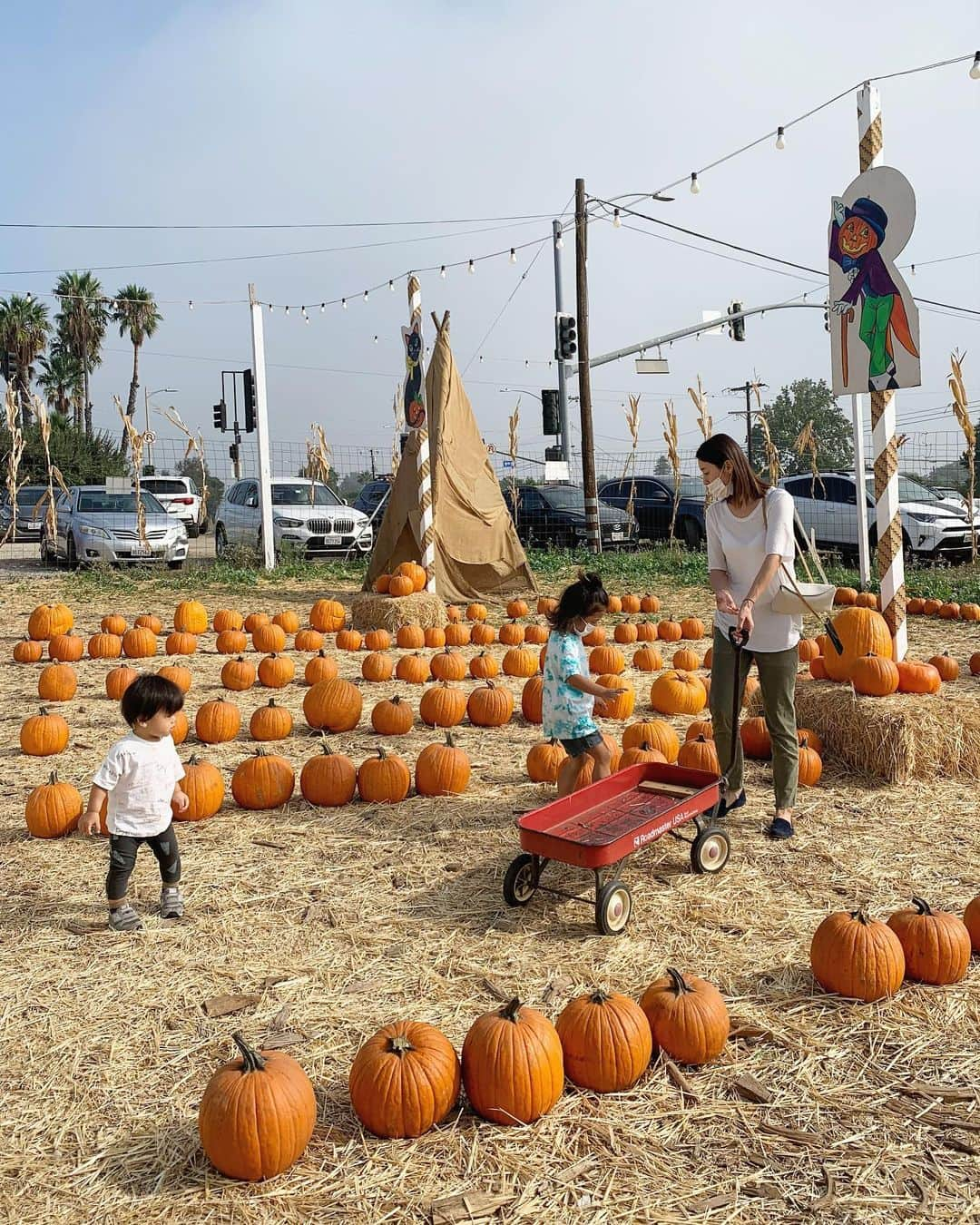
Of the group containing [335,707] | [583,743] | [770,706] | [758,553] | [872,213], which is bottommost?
[335,707]

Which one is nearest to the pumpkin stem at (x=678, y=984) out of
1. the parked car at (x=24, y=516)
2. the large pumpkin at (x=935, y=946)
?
the large pumpkin at (x=935, y=946)

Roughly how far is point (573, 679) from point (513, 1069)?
7.13 feet

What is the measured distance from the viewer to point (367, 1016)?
3.18m

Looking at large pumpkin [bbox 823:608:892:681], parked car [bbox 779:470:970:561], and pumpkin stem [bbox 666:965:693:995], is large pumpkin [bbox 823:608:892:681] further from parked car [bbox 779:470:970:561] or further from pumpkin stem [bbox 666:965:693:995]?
parked car [bbox 779:470:970:561]

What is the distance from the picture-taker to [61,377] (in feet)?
171

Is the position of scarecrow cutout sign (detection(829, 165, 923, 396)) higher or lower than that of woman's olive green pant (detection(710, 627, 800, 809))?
higher

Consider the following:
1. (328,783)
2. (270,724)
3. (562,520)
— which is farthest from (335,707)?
(562,520)

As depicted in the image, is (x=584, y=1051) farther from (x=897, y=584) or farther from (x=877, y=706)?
(x=897, y=584)

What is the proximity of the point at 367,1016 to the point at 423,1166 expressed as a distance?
2.35 ft

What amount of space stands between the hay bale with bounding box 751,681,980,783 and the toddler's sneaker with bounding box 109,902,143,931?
12.4 ft

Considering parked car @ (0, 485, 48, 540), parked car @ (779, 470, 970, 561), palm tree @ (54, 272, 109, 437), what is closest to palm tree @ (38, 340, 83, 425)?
palm tree @ (54, 272, 109, 437)

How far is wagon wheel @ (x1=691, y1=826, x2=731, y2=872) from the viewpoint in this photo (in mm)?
4215

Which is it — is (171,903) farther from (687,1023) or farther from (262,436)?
(262,436)

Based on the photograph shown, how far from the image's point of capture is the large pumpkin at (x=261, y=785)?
5.23m
